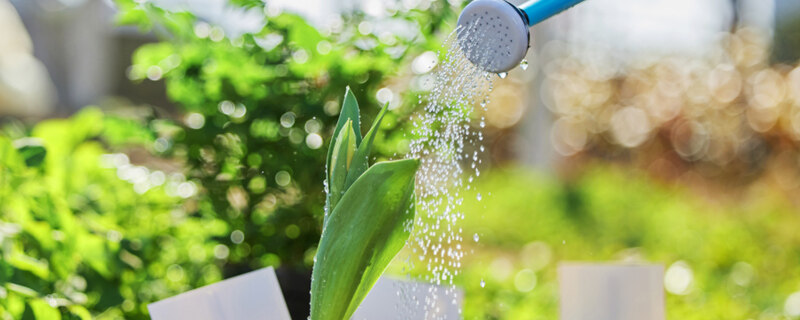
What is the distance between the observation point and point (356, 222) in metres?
0.80

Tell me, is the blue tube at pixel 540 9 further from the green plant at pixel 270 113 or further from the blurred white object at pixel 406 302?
the green plant at pixel 270 113

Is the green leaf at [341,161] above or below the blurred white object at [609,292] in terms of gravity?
above

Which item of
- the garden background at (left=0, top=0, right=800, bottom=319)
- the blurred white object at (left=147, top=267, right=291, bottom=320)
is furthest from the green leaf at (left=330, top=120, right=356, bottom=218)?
the garden background at (left=0, top=0, right=800, bottom=319)

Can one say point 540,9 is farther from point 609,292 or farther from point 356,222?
point 609,292

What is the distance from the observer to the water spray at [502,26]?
2.72ft

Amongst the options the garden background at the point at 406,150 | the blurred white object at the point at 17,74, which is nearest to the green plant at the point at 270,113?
the garden background at the point at 406,150

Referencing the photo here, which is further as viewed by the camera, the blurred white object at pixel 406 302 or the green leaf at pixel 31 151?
the green leaf at pixel 31 151

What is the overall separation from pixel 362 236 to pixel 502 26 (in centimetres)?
26

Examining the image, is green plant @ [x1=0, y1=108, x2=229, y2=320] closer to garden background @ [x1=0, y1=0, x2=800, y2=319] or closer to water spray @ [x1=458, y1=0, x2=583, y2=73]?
garden background @ [x1=0, y1=0, x2=800, y2=319]

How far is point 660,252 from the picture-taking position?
3.41 m

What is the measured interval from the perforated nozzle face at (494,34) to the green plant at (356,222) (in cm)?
14

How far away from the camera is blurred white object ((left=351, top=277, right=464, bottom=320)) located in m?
1.05

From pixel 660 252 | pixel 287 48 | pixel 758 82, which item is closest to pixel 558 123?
pixel 758 82

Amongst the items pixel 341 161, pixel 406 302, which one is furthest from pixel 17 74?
pixel 341 161
